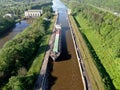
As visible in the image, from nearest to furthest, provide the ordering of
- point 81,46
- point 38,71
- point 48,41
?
point 38,71
point 81,46
point 48,41

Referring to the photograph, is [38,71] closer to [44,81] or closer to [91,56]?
[44,81]

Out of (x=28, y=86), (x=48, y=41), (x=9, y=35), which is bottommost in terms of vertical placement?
(x=9, y=35)

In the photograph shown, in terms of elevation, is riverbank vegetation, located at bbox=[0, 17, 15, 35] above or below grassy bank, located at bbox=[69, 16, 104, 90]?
below

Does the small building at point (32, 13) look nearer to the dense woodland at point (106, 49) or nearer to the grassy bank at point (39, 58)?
the dense woodland at point (106, 49)

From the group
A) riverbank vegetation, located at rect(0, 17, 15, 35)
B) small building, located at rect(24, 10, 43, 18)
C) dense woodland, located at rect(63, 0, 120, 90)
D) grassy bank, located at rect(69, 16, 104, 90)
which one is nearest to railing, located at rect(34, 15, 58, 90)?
grassy bank, located at rect(69, 16, 104, 90)

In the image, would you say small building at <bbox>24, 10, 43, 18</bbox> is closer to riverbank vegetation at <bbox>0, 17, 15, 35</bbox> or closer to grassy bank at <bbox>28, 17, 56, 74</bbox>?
riverbank vegetation at <bbox>0, 17, 15, 35</bbox>

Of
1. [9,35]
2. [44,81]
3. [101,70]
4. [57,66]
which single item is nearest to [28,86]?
[44,81]

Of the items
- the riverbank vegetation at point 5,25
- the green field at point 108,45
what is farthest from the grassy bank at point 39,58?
the riverbank vegetation at point 5,25

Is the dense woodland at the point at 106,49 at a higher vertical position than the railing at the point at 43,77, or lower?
lower

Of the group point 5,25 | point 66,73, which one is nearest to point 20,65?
point 66,73

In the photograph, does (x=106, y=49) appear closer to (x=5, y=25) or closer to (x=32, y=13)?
(x=5, y=25)

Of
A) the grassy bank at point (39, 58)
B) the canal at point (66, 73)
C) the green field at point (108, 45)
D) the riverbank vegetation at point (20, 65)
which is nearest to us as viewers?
the riverbank vegetation at point (20, 65)
